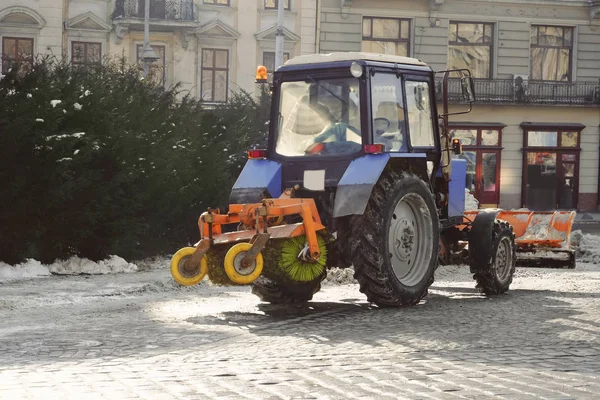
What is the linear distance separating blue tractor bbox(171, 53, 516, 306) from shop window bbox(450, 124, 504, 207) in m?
34.2

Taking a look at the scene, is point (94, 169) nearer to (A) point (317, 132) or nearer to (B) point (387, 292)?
(A) point (317, 132)

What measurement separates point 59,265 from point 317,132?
510cm

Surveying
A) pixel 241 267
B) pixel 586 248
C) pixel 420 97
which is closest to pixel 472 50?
pixel 586 248

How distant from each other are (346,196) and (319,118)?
141cm

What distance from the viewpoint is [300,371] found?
936cm

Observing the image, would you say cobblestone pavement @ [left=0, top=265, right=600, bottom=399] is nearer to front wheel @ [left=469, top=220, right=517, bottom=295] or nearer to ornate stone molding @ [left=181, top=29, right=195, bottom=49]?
front wheel @ [left=469, top=220, right=517, bottom=295]

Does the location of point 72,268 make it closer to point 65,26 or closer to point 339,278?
point 339,278

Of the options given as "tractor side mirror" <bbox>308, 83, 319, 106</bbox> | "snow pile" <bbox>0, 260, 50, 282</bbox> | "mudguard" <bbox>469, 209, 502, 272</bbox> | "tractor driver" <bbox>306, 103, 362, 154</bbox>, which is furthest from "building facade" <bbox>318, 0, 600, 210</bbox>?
"tractor driver" <bbox>306, 103, 362, 154</bbox>

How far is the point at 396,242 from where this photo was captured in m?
14.0

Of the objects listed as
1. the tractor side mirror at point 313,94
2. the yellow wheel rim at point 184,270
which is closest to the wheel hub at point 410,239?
the tractor side mirror at point 313,94

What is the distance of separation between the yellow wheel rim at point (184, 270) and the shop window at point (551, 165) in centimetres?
3840

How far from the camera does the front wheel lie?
1545cm

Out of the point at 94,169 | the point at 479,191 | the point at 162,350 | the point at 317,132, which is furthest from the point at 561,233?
the point at 479,191

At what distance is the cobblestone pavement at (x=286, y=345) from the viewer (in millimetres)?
8695
